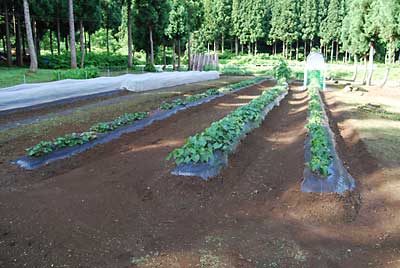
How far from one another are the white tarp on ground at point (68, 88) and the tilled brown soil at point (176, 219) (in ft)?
19.5

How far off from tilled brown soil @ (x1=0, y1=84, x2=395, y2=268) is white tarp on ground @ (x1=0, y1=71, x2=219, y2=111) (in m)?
5.96

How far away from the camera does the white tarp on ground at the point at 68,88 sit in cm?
1100

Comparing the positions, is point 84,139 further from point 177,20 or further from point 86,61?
point 177,20

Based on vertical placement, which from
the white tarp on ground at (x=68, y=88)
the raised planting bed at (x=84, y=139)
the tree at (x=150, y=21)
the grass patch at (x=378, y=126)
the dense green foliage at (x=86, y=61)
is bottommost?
the grass patch at (x=378, y=126)

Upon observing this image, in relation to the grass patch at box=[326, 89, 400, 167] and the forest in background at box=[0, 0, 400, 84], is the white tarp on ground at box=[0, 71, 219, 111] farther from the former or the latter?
the grass patch at box=[326, 89, 400, 167]

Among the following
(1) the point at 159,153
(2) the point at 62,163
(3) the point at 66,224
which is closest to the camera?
(3) the point at 66,224

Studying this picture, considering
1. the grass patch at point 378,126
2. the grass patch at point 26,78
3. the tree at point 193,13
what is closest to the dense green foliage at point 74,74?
the grass patch at point 26,78

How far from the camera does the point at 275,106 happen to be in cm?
1333

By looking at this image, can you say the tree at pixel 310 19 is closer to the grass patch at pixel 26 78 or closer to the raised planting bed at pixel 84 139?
the grass patch at pixel 26 78

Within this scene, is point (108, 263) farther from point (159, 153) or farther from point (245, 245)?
point (159, 153)

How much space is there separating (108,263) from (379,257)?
2.68m

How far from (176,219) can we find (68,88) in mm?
10679

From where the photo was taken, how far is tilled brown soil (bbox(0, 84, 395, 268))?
3422 millimetres

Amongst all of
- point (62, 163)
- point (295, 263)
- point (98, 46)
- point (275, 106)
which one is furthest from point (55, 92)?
point (98, 46)
